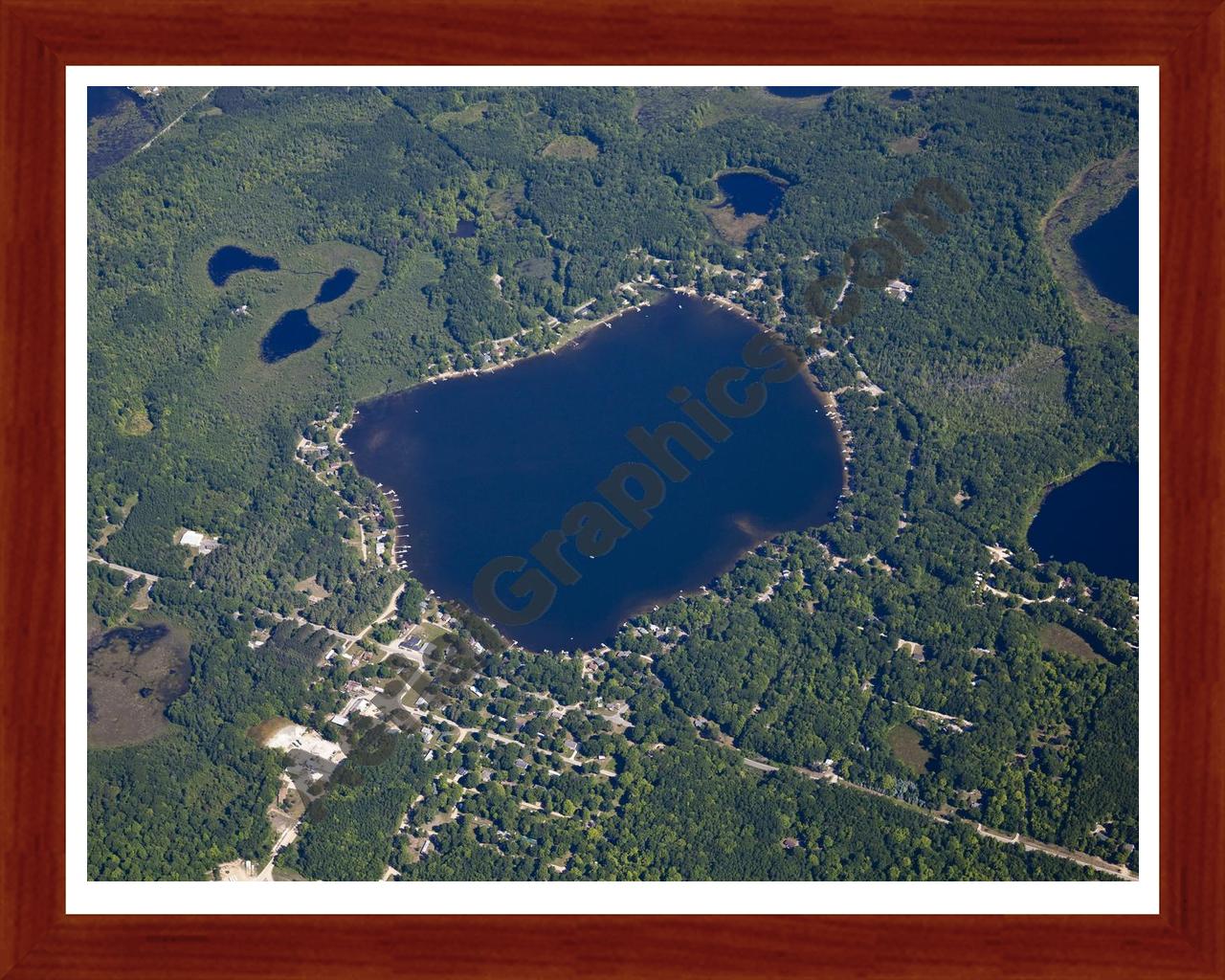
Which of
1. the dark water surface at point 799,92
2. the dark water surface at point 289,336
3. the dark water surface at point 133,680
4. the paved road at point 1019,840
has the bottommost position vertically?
the paved road at point 1019,840

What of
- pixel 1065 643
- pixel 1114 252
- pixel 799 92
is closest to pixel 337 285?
pixel 799 92

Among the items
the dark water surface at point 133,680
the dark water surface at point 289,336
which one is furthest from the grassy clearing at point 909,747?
the dark water surface at point 289,336

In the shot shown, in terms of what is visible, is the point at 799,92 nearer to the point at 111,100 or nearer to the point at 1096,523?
the point at 1096,523

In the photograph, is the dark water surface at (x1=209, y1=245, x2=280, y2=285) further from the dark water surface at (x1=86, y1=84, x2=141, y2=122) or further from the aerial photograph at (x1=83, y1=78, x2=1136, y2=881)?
the dark water surface at (x1=86, y1=84, x2=141, y2=122)

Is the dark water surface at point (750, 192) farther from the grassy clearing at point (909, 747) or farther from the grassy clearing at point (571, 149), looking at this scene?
the grassy clearing at point (909, 747)

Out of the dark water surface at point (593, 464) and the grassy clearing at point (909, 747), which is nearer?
the grassy clearing at point (909, 747)

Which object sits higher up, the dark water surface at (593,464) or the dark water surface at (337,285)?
the dark water surface at (337,285)

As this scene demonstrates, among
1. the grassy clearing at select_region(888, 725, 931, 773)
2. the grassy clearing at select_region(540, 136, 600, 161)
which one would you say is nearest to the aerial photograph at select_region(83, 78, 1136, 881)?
the grassy clearing at select_region(888, 725, 931, 773)
